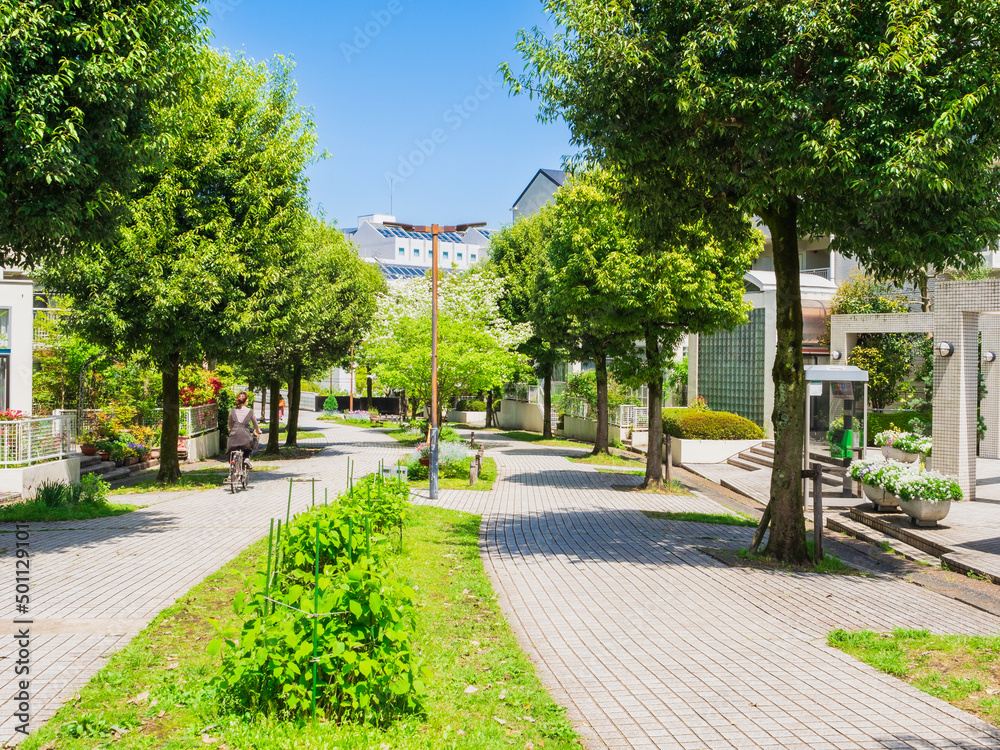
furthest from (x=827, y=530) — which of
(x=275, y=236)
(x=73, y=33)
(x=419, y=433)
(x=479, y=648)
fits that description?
(x=419, y=433)

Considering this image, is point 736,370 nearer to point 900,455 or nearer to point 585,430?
point 585,430

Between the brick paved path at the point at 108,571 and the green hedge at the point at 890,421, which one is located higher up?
the green hedge at the point at 890,421

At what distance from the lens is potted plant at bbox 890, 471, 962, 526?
40.1 feet

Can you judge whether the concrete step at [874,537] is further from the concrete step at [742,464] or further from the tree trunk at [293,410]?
the tree trunk at [293,410]

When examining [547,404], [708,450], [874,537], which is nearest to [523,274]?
[547,404]

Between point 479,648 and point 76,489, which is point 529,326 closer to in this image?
point 76,489

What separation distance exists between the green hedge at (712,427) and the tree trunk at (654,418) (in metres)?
6.82

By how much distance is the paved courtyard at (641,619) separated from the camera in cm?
482

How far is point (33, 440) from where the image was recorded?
14461 mm

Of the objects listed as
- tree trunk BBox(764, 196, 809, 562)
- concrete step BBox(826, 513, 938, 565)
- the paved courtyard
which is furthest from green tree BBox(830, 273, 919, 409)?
tree trunk BBox(764, 196, 809, 562)

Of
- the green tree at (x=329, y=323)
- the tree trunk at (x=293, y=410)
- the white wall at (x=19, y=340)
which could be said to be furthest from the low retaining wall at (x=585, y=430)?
the white wall at (x=19, y=340)

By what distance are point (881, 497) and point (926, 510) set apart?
910 mm

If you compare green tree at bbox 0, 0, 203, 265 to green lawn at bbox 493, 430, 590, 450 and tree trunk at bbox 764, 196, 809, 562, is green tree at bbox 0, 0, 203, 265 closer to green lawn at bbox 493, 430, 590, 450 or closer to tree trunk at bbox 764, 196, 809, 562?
tree trunk at bbox 764, 196, 809, 562

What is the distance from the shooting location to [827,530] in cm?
1372
